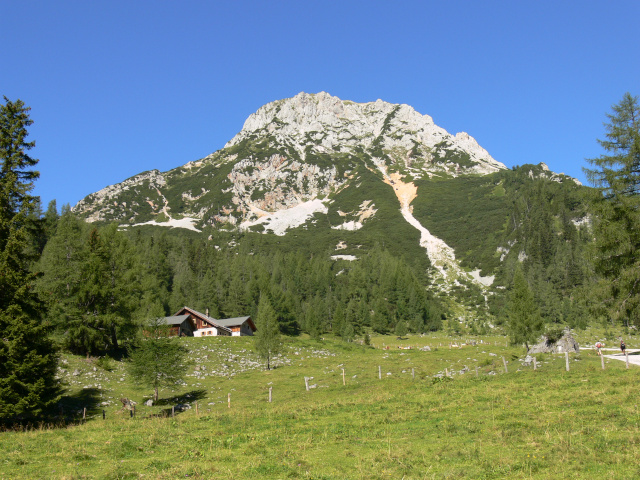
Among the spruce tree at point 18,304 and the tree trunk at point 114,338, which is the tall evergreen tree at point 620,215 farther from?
the tree trunk at point 114,338

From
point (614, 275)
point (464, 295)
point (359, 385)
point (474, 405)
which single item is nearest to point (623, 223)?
point (614, 275)

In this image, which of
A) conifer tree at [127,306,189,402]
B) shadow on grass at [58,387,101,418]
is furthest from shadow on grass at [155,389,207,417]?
shadow on grass at [58,387,101,418]

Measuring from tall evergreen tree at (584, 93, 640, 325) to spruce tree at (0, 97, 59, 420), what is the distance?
37053mm

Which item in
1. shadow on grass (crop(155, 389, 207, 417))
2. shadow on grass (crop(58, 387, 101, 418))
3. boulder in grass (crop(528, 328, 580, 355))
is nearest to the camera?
shadow on grass (crop(58, 387, 101, 418))

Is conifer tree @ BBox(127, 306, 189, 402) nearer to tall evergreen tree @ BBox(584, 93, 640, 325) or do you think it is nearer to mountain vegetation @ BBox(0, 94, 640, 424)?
mountain vegetation @ BBox(0, 94, 640, 424)

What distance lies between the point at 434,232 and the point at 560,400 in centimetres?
17396

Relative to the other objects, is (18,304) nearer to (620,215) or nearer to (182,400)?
(182,400)

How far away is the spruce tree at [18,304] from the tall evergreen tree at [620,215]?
122 feet

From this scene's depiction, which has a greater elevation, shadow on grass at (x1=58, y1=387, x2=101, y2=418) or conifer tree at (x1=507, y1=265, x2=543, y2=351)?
conifer tree at (x1=507, y1=265, x2=543, y2=351)

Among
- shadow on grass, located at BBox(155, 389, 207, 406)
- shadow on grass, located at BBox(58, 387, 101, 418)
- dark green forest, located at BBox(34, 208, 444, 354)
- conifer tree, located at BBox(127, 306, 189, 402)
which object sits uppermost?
dark green forest, located at BBox(34, 208, 444, 354)

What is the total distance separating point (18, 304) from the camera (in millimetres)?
25141

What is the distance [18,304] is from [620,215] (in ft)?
131

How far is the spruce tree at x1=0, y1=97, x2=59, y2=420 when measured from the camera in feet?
76.6

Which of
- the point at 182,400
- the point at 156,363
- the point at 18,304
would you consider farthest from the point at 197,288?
the point at 18,304
